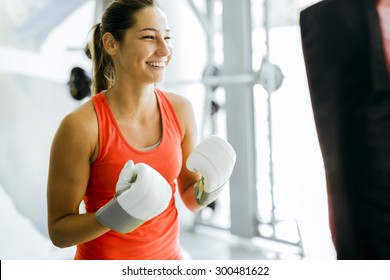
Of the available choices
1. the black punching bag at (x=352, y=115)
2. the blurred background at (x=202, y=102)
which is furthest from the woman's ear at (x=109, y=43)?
the blurred background at (x=202, y=102)

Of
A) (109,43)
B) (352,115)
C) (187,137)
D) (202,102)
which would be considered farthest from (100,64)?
(202,102)

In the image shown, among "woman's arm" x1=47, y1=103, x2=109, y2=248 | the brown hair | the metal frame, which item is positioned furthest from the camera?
the metal frame

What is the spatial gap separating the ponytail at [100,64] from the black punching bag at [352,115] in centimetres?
93

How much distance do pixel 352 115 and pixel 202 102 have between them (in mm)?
2601

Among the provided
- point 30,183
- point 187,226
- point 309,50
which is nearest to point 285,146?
point 187,226

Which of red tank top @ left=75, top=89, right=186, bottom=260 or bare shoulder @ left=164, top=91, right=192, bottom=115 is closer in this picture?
red tank top @ left=75, top=89, right=186, bottom=260

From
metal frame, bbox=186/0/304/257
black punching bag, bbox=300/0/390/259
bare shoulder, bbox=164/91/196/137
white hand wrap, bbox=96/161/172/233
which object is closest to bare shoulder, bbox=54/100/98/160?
white hand wrap, bbox=96/161/172/233

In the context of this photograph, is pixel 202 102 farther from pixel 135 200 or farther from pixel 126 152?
pixel 135 200

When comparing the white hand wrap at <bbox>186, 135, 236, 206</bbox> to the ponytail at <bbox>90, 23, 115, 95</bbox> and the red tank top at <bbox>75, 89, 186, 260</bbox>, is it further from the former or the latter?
the ponytail at <bbox>90, 23, 115, 95</bbox>

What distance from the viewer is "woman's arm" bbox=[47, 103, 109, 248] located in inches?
43.4

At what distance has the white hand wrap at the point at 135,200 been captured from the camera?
990mm

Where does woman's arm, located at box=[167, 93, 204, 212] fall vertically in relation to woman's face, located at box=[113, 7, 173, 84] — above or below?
below

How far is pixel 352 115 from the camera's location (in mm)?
448

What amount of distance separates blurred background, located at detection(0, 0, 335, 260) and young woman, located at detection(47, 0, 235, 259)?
86cm
